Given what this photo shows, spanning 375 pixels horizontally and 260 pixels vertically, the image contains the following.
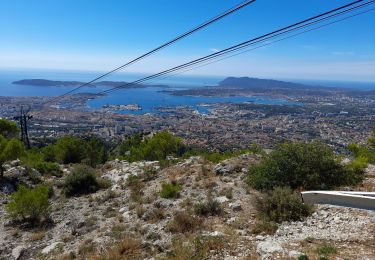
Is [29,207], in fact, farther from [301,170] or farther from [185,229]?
[301,170]

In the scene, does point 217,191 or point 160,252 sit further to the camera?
point 217,191

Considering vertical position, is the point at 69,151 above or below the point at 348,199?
below

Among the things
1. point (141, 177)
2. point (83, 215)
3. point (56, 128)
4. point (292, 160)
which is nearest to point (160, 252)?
point (83, 215)

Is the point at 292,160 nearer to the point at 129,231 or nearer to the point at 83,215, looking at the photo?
the point at 129,231

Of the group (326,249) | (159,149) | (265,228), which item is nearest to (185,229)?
(265,228)

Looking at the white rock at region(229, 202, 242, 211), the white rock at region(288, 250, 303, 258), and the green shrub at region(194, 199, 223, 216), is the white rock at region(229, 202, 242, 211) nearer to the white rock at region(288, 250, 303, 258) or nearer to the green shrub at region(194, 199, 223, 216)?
the green shrub at region(194, 199, 223, 216)
